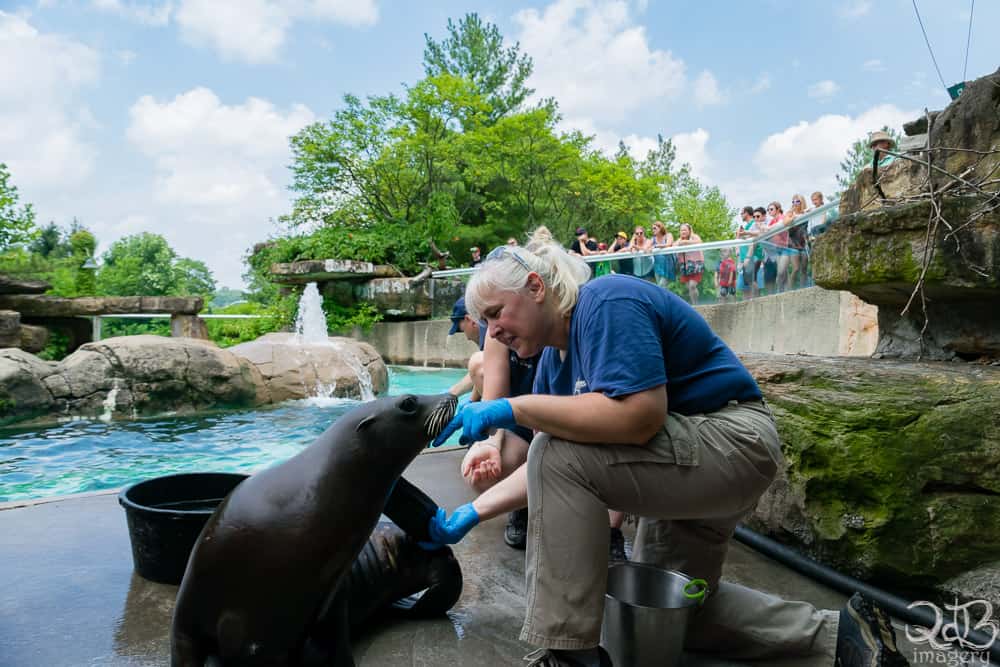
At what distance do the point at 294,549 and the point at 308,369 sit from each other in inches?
343

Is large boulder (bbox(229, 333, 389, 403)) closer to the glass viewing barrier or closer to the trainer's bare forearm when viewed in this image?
the glass viewing barrier

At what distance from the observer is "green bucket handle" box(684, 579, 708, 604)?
1817 millimetres

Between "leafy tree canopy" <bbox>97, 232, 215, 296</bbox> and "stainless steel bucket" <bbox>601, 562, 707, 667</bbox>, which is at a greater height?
"leafy tree canopy" <bbox>97, 232, 215, 296</bbox>

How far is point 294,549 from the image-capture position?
171cm

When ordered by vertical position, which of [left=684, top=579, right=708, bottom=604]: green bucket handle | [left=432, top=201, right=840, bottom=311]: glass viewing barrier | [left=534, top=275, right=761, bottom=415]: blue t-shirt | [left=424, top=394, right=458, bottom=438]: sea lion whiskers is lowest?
[left=684, top=579, right=708, bottom=604]: green bucket handle

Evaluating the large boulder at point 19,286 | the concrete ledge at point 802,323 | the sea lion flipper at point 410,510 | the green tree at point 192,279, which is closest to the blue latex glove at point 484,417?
the sea lion flipper at point 410,510

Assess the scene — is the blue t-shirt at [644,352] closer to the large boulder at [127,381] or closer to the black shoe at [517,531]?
the black shoe at [517,531]

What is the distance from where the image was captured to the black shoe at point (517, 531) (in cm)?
297

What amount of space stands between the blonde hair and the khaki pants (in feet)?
1.43

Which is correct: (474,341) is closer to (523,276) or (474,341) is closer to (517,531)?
(517,531)

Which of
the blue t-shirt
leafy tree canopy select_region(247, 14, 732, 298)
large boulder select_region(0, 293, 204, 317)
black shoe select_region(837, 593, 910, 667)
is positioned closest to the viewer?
black shoe select_region(837, 593, 910, 667)

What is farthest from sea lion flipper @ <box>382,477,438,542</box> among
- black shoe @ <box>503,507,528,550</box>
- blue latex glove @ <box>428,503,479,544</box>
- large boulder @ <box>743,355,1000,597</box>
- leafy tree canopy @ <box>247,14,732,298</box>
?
leafy tree canopy @ <box>247,14,732,298</box>

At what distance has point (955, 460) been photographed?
230cm

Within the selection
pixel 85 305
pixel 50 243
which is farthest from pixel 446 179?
pixel 50 243
